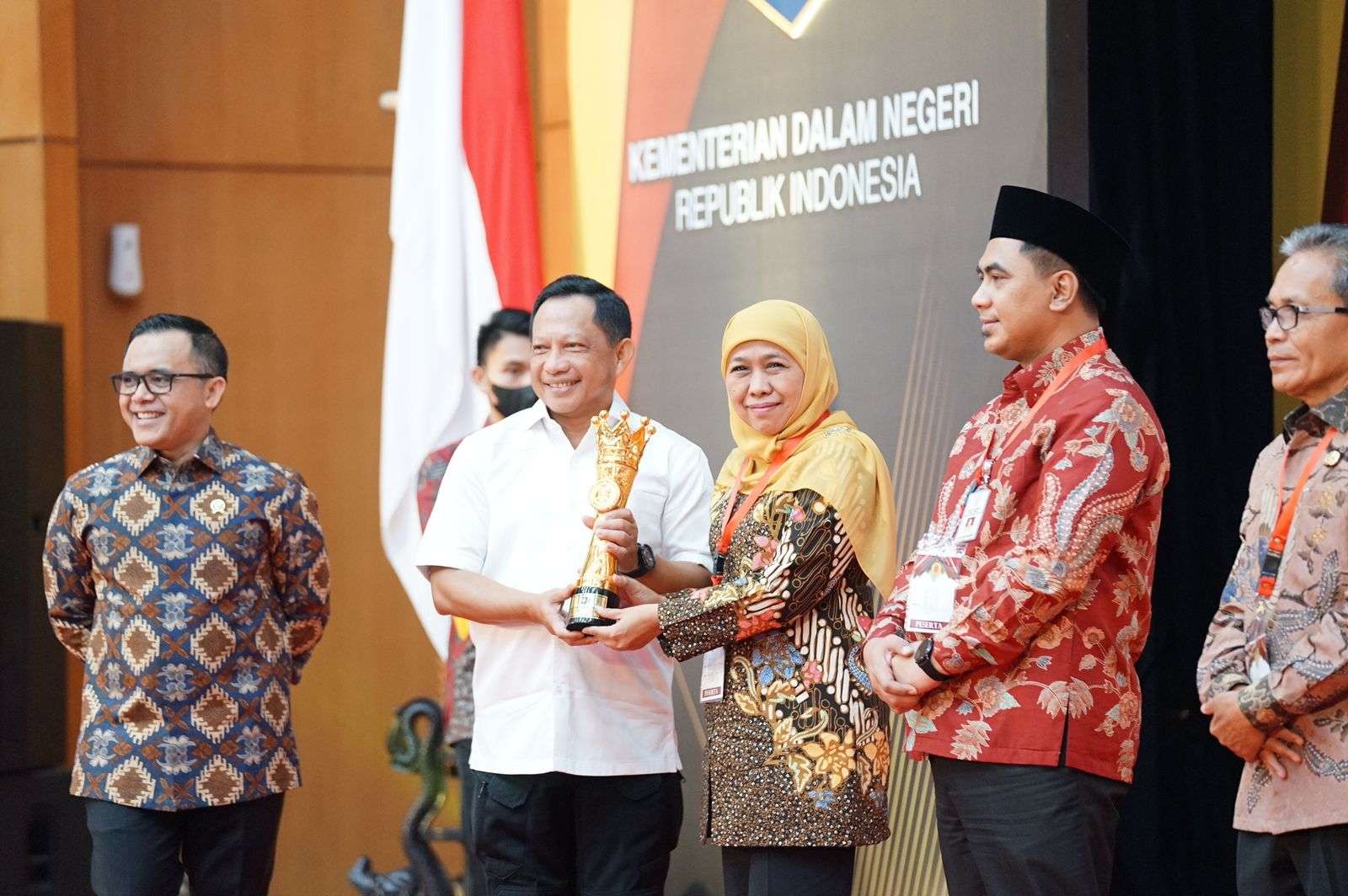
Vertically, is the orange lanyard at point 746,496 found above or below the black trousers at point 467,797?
above

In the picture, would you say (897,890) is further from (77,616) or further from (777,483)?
(77,616)

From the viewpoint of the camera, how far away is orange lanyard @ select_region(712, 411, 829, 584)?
281 cm

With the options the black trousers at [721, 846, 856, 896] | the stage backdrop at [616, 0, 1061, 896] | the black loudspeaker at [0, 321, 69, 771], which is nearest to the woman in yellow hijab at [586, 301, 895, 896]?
the black trousers at [721, 846, 856, 896]

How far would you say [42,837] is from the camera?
4605 millimetres

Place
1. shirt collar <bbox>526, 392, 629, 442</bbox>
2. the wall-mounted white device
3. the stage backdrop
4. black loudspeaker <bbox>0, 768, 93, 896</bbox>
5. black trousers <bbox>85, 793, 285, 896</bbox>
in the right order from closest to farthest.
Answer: shirt collar <bbox>526, 392, 629, 442</bbox> < black trousers <bbox>85, 793, 285, 896</bbox> < the stage backdrop < black loudspeaker <bbox>0, 768, 93, 896</bbox> < the wall-mounted white device

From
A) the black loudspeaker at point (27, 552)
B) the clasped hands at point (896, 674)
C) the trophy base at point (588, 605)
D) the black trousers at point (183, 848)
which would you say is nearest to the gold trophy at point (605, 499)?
the trophy base at point (588, 605)

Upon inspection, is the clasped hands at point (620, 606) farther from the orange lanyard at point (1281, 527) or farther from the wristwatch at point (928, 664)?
the orange lanyard at point (1281, 527)

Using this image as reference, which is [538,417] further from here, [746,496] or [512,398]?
[512,398]

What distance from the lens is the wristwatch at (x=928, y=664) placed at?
2420 millimetres

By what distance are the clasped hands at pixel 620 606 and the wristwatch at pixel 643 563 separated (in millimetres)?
20

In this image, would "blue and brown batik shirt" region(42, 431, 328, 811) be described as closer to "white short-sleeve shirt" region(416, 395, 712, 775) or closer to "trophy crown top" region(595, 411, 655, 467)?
"white short-sleeve shirt" region(416, 395, 712, 775)

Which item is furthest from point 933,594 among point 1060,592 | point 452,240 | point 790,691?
point 452,240

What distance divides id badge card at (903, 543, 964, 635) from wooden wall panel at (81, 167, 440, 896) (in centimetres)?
353

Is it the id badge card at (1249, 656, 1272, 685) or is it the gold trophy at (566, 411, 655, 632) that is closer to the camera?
the id badge card at (1249, 656, 1272, 685)
